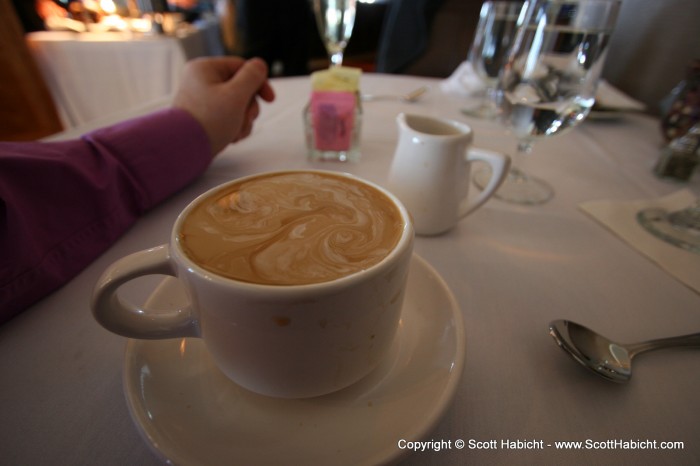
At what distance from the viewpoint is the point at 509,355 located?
338mm

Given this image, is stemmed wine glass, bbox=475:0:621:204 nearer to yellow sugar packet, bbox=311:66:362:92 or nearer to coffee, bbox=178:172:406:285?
yellow sugar packet, bbox=311:66:362:92

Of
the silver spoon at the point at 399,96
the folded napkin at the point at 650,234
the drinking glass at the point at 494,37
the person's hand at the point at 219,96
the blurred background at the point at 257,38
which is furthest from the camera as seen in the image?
the blurred background at the point at 257,38

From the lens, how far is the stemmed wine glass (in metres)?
0.55

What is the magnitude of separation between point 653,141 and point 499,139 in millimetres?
409

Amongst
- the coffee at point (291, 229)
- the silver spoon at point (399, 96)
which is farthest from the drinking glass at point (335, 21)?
the coffee at point (291, 229)

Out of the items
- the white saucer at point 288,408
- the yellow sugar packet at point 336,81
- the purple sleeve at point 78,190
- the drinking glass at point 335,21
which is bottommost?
the white saucer at point 288,408

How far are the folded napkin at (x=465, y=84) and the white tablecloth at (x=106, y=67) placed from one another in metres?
1.12

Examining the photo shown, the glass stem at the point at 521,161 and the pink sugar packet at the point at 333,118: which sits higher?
the pink sugar packet at the point at 333,118

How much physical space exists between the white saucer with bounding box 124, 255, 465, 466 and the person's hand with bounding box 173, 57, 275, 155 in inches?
16.2

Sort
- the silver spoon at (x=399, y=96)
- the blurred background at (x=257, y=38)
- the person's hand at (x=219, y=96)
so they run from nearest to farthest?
1. the person's hand at (x=219, y=96)
2. the silver spoon at (x=399, y=96)
3. the blurred background at (x=257, y=38)

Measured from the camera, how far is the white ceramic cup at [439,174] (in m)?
0.48

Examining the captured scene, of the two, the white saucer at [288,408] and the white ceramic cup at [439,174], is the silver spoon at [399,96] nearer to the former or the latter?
the white ceramic cup at [439,174]

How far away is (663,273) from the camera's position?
456 mm

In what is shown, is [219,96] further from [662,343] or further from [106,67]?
[106,67]
